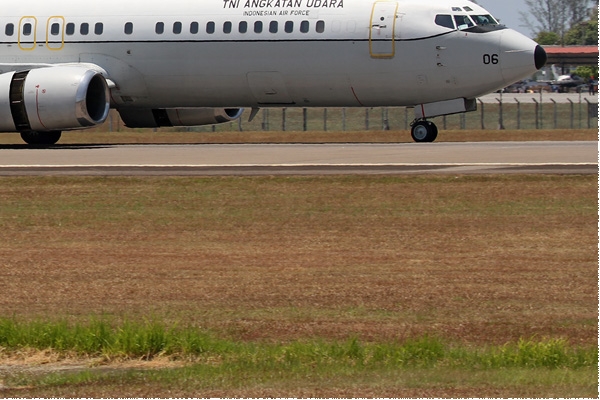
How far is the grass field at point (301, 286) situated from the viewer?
11.0 meters

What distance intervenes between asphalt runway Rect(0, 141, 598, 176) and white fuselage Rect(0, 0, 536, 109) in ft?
7.65

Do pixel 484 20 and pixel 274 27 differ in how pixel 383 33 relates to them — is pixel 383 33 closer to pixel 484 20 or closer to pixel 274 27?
pixel 484 20

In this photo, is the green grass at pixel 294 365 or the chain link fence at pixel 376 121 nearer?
the green grass at pixel 294 365

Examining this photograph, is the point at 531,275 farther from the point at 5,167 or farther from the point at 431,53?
the point at 431,53

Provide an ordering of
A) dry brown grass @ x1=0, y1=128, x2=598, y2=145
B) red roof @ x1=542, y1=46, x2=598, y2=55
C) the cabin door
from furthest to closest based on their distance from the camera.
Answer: red roof @ x1=542, y1=46, x2=598, y2=55
dry brown grass @ x1=0, y1=128, x2=598, y2=145
the cabin door

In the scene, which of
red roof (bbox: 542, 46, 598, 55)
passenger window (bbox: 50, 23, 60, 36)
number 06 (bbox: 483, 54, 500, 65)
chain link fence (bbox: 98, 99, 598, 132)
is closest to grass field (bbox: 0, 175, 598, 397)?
number 06 (bbox: 483, 54, 500, 65)

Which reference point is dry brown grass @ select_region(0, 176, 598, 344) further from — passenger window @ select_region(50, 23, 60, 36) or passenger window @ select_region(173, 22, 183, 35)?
passenger window @ select_region(50, 23, 60, 36)

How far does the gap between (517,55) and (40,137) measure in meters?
14.4

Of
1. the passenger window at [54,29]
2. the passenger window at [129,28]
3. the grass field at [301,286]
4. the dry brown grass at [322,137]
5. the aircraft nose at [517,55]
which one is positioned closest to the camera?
the grass field at [301,286]

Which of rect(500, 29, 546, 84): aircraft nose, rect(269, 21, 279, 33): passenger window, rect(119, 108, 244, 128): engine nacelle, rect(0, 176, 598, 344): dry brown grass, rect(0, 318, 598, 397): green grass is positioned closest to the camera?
rect(0, 318, 598, 397): green grass

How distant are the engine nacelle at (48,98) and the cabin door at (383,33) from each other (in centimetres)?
760

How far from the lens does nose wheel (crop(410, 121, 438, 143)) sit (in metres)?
35.2

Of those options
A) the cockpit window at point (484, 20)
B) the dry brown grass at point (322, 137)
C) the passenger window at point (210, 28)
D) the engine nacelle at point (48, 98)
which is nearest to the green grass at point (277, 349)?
the engine nacelle at point (48, 98)

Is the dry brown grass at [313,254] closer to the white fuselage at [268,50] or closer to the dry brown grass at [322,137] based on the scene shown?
the white fuselage at [268,50]
